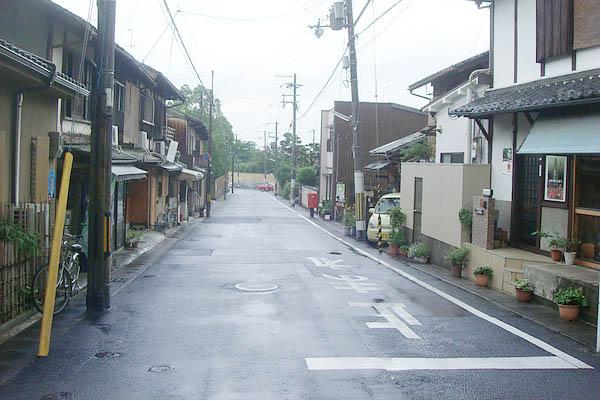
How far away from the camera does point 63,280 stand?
1080 cm

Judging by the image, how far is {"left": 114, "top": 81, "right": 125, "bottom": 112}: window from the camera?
837 inches

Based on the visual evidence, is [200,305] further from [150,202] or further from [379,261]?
[150,202]

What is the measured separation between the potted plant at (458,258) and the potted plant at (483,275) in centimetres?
137

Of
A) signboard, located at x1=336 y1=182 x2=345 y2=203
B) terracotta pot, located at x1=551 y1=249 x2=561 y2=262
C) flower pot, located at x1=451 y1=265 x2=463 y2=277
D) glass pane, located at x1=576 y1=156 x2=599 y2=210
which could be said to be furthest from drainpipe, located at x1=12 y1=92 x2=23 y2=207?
signboard, located at x1=336 y1=182 x2=345 y2=203

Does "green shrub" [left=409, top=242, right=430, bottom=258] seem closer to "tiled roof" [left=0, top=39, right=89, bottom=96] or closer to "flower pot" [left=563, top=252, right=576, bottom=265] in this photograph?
"flower pot" [left=563, top=252, right=576, bottom=265]

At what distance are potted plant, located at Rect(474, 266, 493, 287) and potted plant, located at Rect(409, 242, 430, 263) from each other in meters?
4.93

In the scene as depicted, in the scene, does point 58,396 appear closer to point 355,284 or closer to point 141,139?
point 355,284

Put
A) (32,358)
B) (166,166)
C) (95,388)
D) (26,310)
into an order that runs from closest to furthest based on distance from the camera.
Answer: (95,388) < (32,358) < (26,310) < (166,166)

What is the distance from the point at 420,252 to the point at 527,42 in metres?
7.03

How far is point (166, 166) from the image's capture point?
28047 mm

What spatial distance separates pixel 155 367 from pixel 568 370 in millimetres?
4793

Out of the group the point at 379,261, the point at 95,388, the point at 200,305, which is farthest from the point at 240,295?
the point at 379,261

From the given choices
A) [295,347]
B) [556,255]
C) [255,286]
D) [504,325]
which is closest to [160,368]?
[295,347]

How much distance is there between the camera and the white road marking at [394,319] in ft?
31.3
